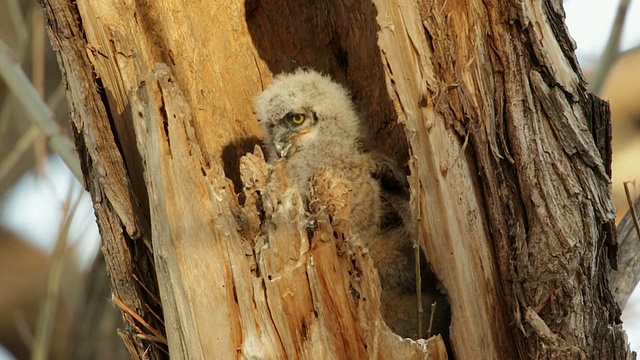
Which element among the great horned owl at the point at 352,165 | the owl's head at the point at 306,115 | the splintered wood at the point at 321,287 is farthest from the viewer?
the owl's head at the point at 306,115

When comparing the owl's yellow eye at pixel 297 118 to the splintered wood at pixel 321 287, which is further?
the owl's yellow eye at pixel 297 118

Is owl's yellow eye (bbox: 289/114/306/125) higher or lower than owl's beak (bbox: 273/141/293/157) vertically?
higher

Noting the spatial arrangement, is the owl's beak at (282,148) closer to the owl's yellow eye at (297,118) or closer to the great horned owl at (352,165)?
the great horned owl at (352,165)

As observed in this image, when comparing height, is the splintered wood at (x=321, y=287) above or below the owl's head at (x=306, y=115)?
below

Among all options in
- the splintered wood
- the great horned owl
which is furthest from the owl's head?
the splintered wood

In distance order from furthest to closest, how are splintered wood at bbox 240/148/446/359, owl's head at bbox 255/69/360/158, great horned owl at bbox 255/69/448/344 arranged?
owl's head at bbox 255/69/360/158, great horned owl at bbox 255/69/448/344, splintered wood at bbox 240/148/446/359

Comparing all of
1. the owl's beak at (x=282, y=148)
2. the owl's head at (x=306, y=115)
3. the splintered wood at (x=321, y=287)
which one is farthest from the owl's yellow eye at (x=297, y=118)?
the splintered wood at (x=321, y=287)

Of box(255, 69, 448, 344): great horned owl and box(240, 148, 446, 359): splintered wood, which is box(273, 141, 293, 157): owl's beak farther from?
box(240, 148, 446, 359): splintered wood

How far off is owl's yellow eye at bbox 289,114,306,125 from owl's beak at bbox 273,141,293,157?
0.42 ft

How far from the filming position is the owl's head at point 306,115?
12.7 ft

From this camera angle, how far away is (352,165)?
3633mm

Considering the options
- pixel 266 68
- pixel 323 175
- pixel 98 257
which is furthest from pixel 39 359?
pixel 323 175

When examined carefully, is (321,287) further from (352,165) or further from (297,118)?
(297,118)

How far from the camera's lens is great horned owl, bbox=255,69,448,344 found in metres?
3.47
